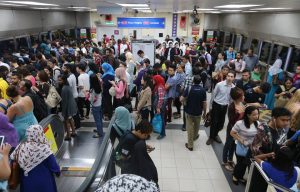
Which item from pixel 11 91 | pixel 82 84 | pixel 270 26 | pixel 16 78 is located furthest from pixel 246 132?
pixel 270 26

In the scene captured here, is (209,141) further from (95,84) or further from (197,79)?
(95,84)

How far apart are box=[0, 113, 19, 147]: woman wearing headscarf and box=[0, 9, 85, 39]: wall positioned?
7.21m

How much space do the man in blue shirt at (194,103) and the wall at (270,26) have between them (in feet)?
15.6

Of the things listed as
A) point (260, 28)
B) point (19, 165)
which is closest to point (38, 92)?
point (19, 165)

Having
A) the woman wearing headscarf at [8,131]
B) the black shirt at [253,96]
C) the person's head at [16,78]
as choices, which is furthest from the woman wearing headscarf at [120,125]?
the person's head at [16,78]

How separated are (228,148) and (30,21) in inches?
451

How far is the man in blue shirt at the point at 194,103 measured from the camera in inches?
191

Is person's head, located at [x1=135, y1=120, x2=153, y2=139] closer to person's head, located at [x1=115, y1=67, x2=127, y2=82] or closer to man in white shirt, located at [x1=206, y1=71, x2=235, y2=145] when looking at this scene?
man in white shirt, located at [x1=206, y1=71, x2=235, y2=145]

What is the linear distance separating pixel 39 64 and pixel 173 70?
4148mm

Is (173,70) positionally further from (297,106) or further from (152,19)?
(152,19)

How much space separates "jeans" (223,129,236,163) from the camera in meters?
4.42

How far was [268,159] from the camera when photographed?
9.99 ft

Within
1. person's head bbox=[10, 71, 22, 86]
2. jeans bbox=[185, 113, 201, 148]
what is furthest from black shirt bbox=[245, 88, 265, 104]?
person's head bbox=[10, 71, 22, 86]

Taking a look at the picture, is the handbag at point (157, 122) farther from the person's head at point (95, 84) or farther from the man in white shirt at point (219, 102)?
the person's head at point (95, 84)
